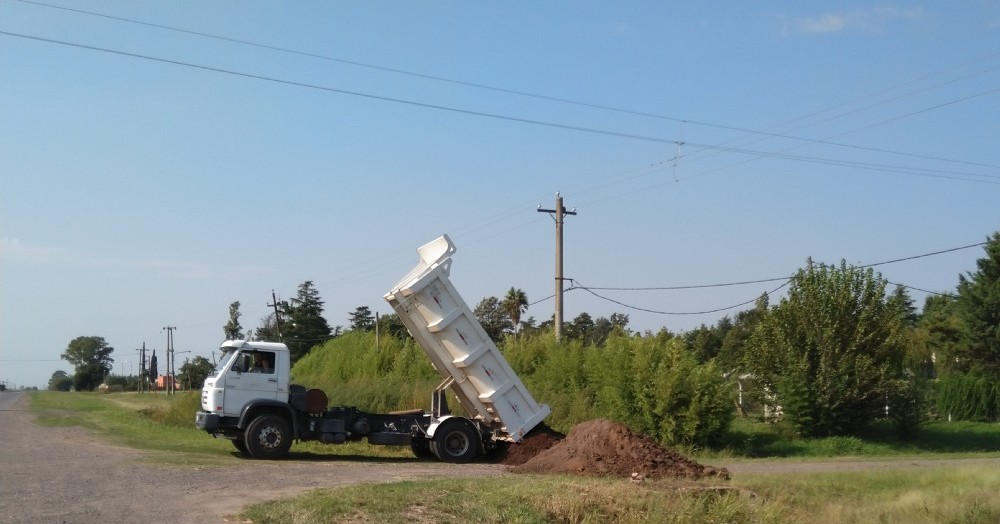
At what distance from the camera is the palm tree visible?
64438 mm

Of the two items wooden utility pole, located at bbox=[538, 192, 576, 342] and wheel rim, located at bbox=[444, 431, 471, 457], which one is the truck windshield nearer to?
wheel rim, located at bbox=[444, 431, 471, 457]

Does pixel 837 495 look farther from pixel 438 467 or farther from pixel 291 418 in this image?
pixel 291 418

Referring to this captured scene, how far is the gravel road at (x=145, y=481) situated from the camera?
40.1 feet

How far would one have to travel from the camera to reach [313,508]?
12.1 meters

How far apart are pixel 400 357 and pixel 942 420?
968 inches

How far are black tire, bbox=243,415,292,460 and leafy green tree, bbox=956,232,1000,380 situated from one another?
126 feet

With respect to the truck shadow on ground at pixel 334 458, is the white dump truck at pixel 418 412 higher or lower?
higher

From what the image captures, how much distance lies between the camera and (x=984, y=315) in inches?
1864

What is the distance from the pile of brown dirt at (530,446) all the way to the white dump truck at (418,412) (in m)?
0.20

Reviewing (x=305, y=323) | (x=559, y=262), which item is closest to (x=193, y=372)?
(x=305, y=323)

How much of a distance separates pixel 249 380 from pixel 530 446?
6.53 metres

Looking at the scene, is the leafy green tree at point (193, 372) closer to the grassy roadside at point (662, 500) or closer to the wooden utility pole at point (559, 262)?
the wooden utility pole at point (559, 262)

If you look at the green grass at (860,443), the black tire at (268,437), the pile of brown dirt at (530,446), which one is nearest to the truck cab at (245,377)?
the black tire at (268,437)

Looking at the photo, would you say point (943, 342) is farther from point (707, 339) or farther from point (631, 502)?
point (631, 502)
